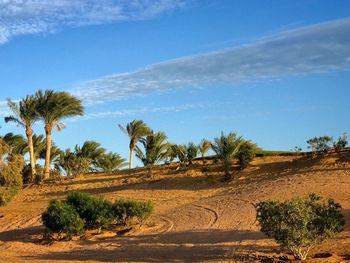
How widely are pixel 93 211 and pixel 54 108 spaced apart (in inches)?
753

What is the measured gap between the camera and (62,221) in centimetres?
1841

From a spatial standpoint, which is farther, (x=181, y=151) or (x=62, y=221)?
(x=181, y=151)

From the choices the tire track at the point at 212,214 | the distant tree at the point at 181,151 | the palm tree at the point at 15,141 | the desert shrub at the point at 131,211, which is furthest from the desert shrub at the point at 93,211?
the palm tree at the point at 15,141

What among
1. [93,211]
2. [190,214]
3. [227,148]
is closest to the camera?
[93,211]

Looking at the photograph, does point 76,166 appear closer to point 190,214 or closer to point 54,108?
point 54,108

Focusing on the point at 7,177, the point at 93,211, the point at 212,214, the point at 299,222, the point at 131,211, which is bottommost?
the point at 212,214

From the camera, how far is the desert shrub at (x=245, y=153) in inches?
1239

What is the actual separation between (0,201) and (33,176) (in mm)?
11647

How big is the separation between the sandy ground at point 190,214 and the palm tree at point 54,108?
478cm

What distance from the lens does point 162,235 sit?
58.2 feet

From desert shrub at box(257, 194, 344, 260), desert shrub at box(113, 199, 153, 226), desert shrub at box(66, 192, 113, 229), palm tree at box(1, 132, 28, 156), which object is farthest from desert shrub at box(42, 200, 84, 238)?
palm tree at box(1, 132, 28, 156)

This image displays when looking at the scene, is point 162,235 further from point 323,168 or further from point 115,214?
point 323,168

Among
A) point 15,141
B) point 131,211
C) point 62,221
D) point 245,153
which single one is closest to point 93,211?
point 131,211

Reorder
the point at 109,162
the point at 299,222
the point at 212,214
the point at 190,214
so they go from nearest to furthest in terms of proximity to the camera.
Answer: the point at 299,222 → the point at 212,214 → the point at 190,214 → the point at 109,162
